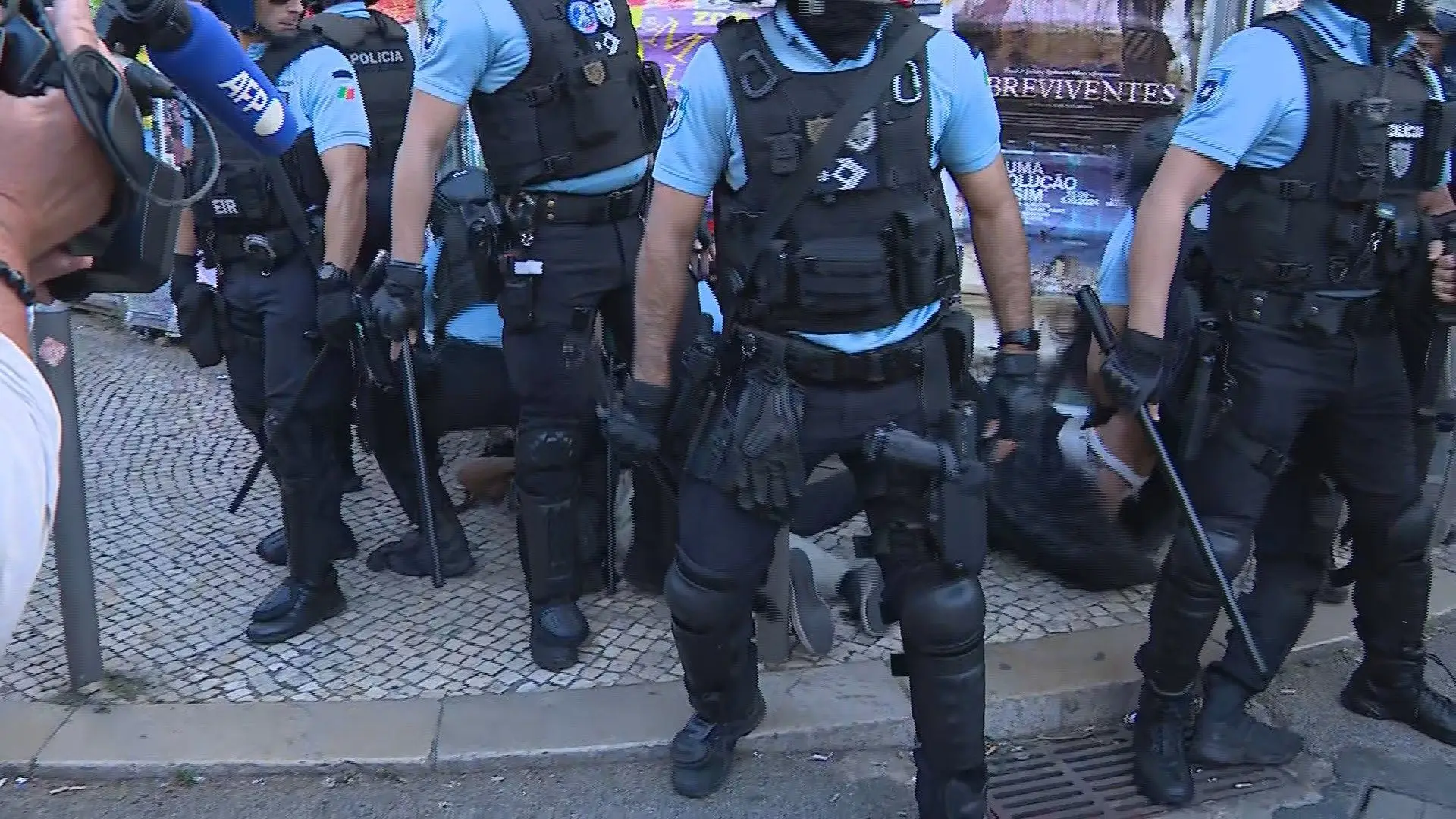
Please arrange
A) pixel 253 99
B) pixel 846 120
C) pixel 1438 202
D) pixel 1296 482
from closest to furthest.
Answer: pixel 253 99 → pixel 846 120 → pixel 1438 202 → pixel 1296 482

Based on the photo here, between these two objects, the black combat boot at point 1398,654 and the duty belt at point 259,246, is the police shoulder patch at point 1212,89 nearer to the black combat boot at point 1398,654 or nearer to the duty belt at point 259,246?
the black combat boot at point 1398,654

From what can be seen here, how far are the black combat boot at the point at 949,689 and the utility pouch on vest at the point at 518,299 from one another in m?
1.48

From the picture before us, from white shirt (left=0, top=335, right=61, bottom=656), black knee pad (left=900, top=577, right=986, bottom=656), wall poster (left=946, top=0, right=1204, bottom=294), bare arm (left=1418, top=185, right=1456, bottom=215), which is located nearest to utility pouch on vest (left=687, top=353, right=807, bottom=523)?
black knee pad (left=900, top=577, right=986, bottom=656)

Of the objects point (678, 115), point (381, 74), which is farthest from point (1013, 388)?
point (381, 74)

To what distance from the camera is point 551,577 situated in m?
3.70

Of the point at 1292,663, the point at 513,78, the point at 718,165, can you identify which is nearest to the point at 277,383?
the point at 513,78

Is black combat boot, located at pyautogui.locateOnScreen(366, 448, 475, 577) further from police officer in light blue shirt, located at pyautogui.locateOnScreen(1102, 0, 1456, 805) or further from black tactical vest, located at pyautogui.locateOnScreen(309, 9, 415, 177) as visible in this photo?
police officer in light blue shirt, located at pyautogui.locateOnScreen(1102, 0, 1456, 805)

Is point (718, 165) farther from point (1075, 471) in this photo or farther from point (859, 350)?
point (1075, 471)

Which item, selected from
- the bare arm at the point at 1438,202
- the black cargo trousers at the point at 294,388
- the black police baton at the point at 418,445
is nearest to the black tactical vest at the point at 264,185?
the black cargo trousers at the point at 294,388

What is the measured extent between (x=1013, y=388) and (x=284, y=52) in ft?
7.85

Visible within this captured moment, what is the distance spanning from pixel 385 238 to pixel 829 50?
88.4 inches

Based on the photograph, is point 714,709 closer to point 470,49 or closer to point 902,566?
point 902,566

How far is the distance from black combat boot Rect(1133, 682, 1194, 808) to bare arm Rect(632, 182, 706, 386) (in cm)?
153

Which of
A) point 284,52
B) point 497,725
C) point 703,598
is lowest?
point 497,725
